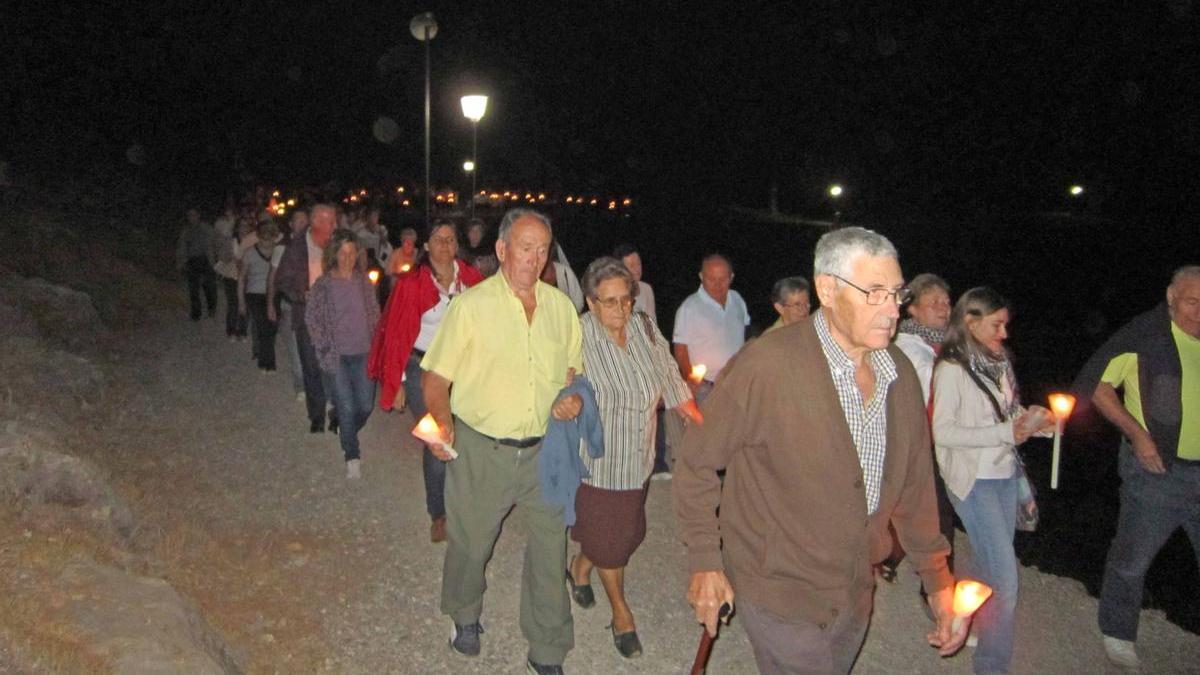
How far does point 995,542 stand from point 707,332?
3.18 m

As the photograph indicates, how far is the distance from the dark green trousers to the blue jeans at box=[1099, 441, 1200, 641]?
10.1 ft

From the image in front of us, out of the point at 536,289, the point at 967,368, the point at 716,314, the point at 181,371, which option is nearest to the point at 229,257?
the point at 181,371

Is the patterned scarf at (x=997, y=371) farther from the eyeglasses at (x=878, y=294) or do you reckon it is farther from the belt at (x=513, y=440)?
the belt at (x=513, y=440)

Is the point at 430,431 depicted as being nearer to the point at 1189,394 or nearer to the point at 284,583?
the point at 284,583

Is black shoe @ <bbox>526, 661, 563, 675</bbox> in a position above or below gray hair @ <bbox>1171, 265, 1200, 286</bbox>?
below

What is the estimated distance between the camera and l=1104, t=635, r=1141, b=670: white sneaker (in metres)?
5.45

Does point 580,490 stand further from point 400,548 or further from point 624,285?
point 400,548

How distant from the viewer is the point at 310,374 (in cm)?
870

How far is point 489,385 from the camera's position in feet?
15.1

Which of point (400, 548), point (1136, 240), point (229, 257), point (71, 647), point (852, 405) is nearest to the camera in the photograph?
point (852, 405)

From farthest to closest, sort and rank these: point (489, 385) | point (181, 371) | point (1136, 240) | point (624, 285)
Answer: point (1136, 240), point (181, 371), point (624, 285), point (489, 385)

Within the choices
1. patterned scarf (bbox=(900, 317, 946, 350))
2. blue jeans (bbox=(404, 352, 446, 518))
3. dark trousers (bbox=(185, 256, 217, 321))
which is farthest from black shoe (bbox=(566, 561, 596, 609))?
dark trousers (bbox=(185, 256, 217, 321))

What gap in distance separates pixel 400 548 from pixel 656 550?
1723mm

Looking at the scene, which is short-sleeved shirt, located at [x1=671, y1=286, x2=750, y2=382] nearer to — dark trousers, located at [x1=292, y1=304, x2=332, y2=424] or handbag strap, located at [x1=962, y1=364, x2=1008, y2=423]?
handbag strap, located at [x1=962, y1=364, x2=1008, y2=423]
